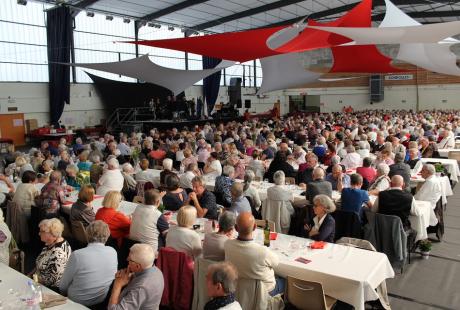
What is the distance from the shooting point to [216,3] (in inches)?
750

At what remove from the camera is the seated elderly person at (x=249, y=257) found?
308 centimetres

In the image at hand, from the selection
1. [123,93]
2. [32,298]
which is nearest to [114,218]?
[32,298]

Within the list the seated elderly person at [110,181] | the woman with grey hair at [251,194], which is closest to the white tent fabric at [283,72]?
the seated elderly person at [110,181]

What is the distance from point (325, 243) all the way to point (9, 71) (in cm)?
1504

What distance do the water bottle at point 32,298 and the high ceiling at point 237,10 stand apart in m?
15.3

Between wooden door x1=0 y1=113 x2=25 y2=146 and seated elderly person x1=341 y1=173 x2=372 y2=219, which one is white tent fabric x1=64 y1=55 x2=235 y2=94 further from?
→ wooden door x1=0 y1=113 x2=25 y2=146

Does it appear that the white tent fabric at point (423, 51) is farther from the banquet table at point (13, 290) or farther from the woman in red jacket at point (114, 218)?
the banquet table at point (13, 290)

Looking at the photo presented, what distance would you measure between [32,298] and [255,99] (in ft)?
89.5

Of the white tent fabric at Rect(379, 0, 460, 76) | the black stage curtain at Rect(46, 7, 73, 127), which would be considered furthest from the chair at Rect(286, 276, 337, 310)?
the black stage curtain at Rect(46, 7, 73, 127)

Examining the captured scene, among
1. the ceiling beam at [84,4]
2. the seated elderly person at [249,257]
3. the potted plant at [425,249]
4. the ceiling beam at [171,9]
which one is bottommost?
the potted plant at [425,249]

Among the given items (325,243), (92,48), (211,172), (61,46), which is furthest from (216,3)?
(325,243)

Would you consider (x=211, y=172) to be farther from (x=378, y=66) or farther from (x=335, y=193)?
(x=378, y=66)

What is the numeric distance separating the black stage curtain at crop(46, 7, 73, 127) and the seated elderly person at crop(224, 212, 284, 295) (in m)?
15.1

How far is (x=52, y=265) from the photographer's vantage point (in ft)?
10.8
